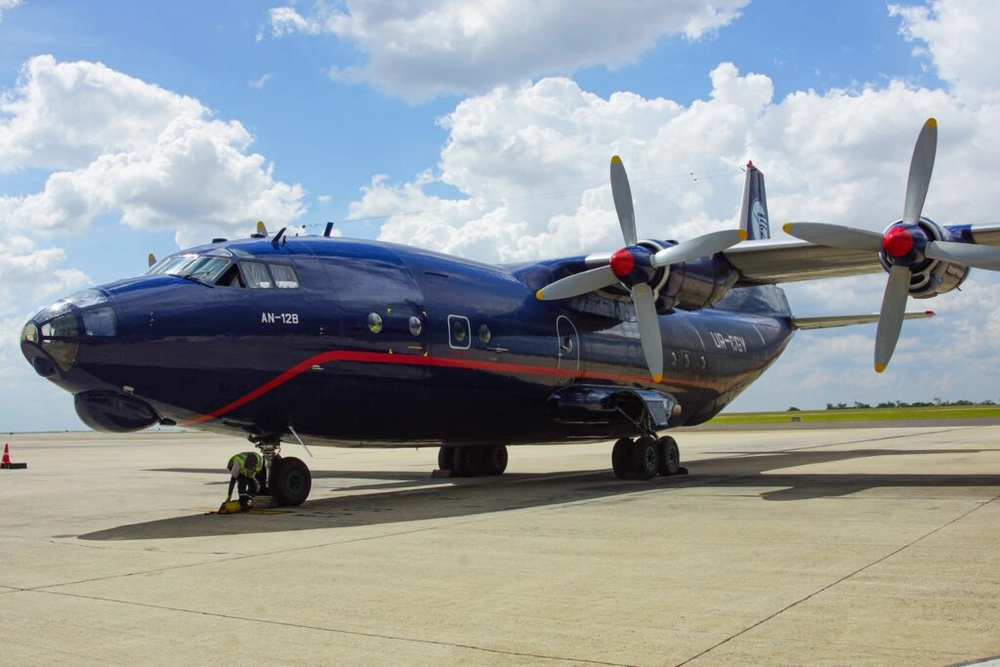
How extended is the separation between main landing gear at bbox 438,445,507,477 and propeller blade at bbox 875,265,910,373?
26.4 feet

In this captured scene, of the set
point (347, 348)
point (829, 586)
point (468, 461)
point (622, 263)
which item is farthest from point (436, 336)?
point (829, 586)

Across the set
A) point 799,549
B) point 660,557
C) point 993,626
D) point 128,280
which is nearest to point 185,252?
point 128,280

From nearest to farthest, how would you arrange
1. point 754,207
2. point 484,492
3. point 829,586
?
1. point 829,586
2. point 484,492
3. point 754,207

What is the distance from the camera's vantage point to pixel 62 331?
11242mm

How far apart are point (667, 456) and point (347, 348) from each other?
8028 millimetres

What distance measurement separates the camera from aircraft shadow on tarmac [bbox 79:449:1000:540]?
1170cm

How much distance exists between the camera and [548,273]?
18672mm

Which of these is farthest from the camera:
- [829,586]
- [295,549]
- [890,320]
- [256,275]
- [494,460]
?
[494,460]

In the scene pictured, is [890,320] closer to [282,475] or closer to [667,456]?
[667,456]

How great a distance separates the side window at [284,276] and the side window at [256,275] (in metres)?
0.11

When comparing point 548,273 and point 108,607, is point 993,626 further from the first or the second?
point 548,273

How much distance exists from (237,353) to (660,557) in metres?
6.56

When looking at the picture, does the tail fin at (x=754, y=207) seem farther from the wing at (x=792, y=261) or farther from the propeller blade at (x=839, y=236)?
the propeller blade at (x=839, y=236)

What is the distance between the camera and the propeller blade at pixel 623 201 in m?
18.2
